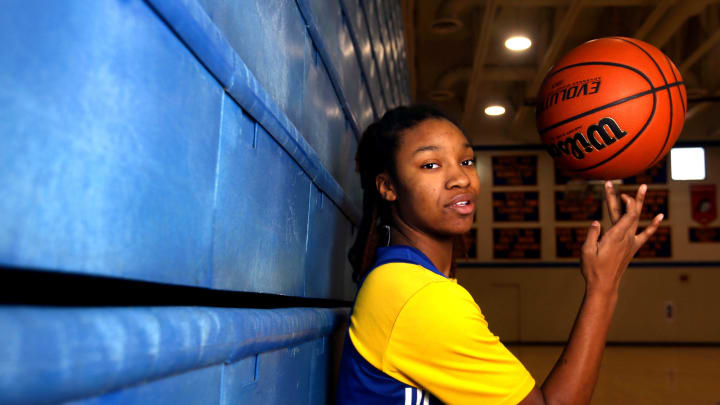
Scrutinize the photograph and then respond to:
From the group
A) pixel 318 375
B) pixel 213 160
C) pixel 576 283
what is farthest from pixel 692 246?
pixel 213 160

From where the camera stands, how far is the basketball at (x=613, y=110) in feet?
5.42

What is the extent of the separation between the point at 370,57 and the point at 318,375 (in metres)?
1.60

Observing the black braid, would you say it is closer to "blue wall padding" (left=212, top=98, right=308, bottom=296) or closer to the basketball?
"blue wall padding" (left=212, top=98, right=308, bottom=296)

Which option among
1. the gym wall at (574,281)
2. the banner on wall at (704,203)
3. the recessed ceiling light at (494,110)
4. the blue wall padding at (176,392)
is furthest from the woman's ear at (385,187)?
the banner on wall at (704,203)

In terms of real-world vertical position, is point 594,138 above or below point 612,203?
above

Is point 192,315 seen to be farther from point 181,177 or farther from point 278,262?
point 278,262

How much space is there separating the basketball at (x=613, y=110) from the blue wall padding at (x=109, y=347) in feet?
3.77

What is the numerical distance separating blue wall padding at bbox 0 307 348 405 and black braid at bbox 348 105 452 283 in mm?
686

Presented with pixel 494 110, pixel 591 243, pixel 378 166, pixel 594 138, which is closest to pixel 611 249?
pixel 591 243

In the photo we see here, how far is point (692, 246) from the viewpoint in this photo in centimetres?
901

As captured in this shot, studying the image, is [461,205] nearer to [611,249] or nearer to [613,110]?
[611,249]

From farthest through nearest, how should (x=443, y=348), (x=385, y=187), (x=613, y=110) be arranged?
(x=613, y=110) < (x=385, y=187) < (x=443, y=348)

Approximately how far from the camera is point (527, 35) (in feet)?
18.5

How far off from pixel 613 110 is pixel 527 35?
14.0 ft
